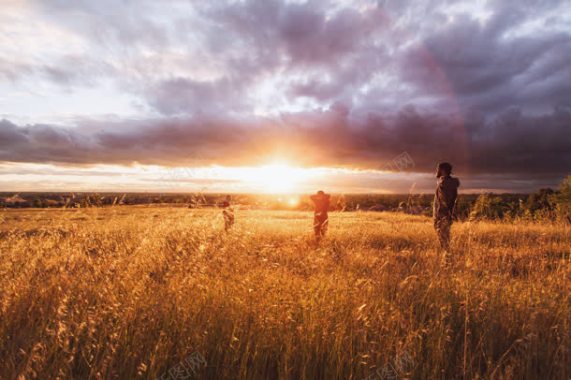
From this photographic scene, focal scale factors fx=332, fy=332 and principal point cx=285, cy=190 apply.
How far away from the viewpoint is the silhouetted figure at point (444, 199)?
30.4ft

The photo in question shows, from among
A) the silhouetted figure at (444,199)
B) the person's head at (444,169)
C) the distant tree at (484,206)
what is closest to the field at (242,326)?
the distant tree at (484,206)

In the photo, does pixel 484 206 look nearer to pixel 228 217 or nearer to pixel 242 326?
pixel 228 217

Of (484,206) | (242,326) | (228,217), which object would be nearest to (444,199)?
(484,206)

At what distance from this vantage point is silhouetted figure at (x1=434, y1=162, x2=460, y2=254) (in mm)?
9258

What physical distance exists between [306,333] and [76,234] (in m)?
5.07

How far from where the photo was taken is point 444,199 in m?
9.45

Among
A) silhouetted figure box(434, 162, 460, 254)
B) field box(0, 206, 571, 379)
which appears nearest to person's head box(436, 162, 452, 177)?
silhouetted figure box(434, 162, 460, 254)

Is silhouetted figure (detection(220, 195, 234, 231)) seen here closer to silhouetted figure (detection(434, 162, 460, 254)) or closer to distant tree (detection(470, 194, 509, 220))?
distant tree (detection(470, 194, 509, 220))

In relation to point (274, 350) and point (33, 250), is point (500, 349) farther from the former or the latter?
point (33, 250)

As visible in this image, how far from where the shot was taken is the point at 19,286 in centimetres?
435

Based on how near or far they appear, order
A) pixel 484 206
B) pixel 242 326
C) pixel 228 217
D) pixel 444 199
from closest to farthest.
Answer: pixel 242 326 < pixel 228 217 < pixel 444 199 < pixel 484 206

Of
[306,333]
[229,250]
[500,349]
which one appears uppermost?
[229,250]

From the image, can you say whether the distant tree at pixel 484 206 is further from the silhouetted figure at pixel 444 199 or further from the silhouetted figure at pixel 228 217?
the silhouetted figure at pixel 228 217

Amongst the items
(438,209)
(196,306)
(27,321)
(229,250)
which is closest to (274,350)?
(196,306)
